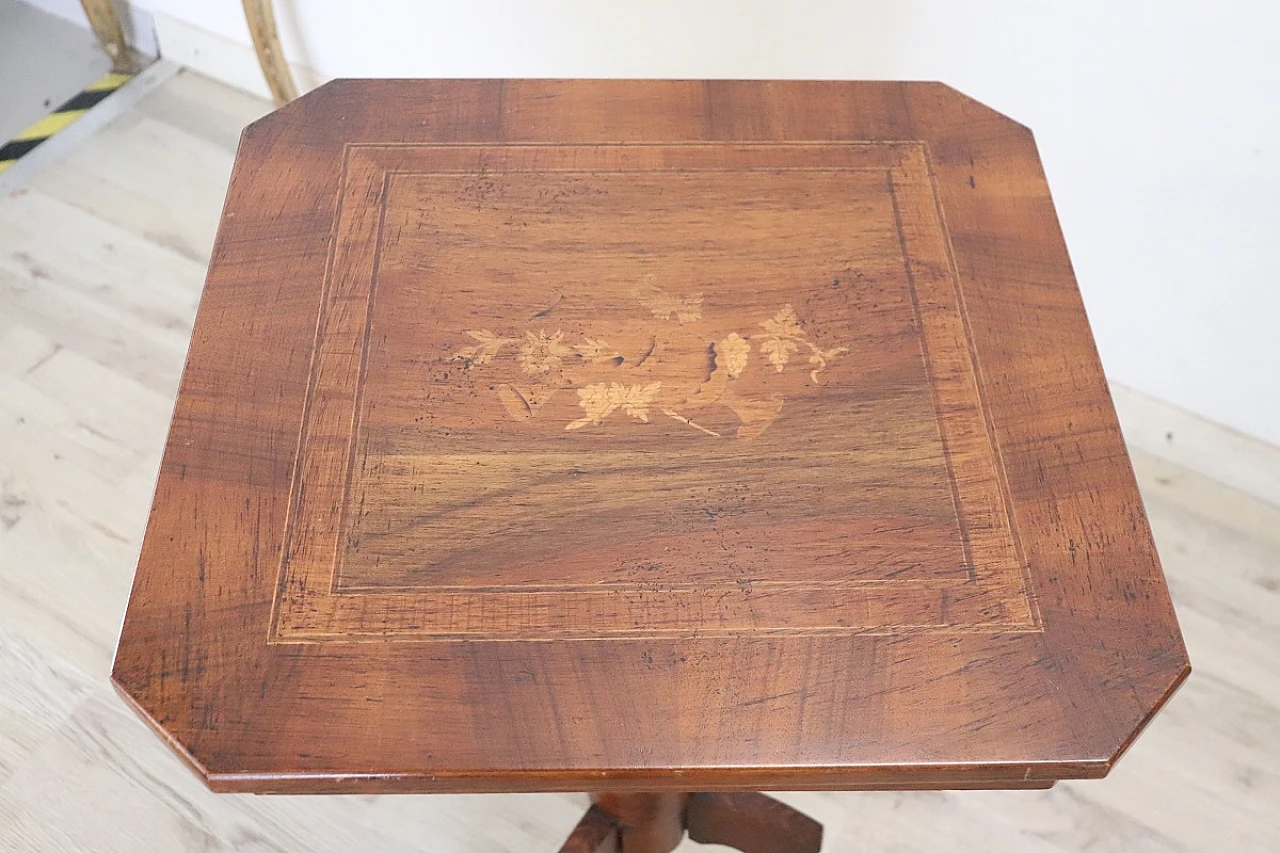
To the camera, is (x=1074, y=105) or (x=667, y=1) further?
(x=667, y=1)

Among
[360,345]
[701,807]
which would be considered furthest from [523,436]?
[701,807]

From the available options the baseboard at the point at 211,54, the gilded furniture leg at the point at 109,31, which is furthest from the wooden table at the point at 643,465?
the gilded furniture leg at the point at 109,31

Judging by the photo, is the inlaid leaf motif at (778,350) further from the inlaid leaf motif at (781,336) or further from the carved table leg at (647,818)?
the carved table leg at (647,818)

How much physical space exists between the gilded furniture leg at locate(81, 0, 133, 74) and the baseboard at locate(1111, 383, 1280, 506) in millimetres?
1611

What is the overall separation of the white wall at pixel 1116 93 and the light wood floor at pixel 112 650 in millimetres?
191

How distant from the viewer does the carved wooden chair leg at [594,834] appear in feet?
3.20

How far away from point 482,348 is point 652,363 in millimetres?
118

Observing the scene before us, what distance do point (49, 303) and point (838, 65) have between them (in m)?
1.10

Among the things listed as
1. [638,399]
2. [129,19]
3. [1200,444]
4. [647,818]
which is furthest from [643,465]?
[129,19]

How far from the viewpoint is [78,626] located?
51.2 inches

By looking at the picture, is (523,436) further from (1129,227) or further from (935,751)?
(1129,227)

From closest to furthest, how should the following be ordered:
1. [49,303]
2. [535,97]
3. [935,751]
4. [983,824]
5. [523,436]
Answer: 1. [935,751]
2. [523,436]
3. [535,97]
4. [983,824]
5. [49,303]

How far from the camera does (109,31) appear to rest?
1865 mm

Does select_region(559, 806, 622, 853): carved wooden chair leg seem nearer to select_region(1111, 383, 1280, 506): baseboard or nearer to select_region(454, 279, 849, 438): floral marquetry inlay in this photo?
select_region(454, 279, 849, 438): floral marquetry inlay
